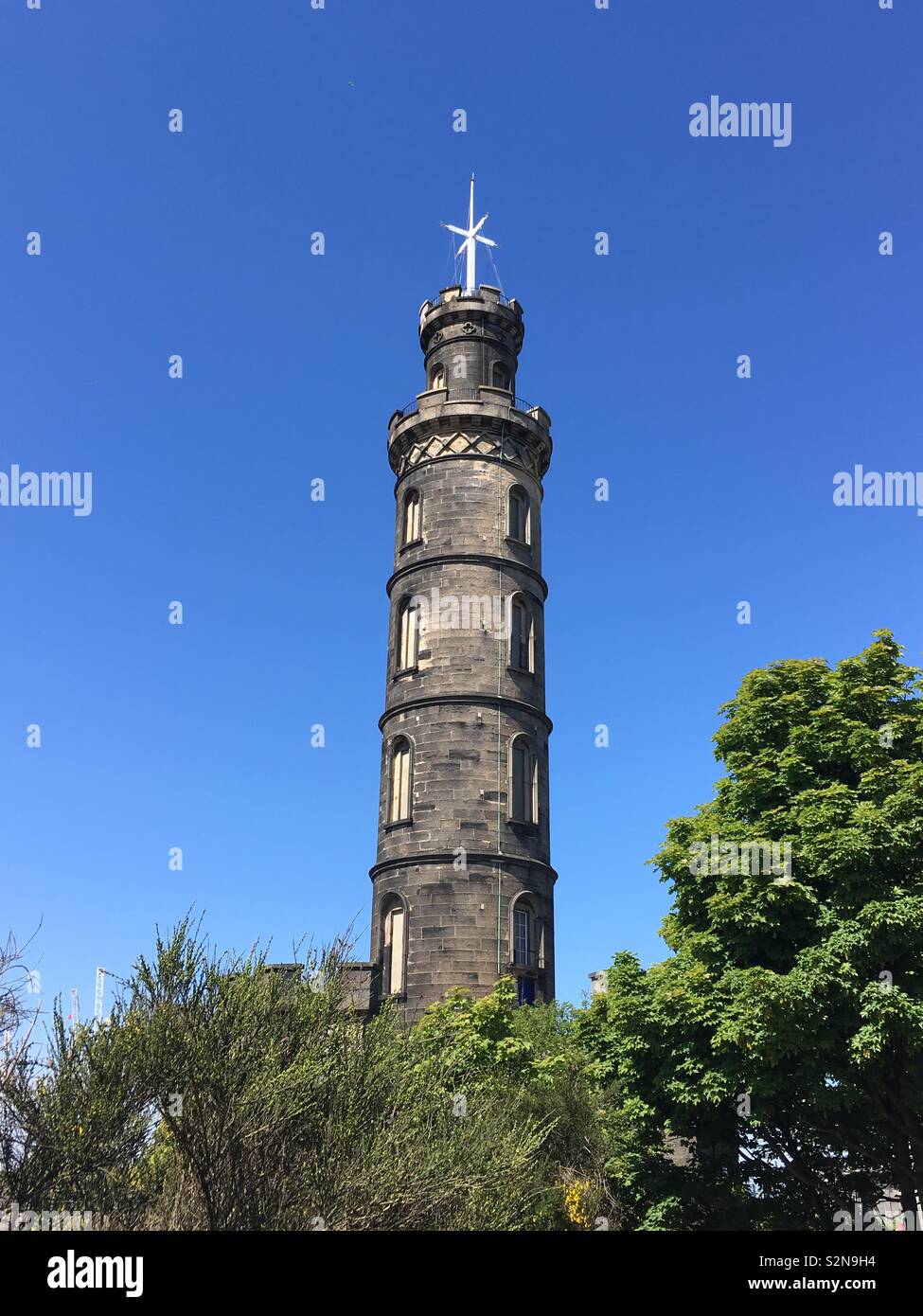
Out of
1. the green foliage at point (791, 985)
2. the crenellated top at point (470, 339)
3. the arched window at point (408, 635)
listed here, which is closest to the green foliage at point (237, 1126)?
the green foliage at point (791, 985)

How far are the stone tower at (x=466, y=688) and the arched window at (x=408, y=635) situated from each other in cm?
6

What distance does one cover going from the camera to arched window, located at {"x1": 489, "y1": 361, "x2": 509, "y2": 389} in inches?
1625

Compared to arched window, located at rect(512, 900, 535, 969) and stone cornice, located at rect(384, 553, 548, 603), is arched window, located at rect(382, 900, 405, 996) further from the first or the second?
stone cornice, located at rect(384, 553, 548, 603)

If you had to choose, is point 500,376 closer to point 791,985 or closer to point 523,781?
point 523,781

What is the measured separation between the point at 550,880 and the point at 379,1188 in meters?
21.1

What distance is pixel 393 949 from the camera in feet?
111

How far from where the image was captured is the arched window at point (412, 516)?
127 feet

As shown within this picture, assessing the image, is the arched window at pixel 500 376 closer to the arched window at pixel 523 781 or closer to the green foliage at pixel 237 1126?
the arched window at pixel 523 781

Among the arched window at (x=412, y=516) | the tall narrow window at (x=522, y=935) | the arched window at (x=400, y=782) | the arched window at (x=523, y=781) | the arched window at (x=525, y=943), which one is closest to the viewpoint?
the arched window at (x=525, y=943)

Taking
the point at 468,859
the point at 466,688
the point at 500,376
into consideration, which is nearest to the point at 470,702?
the point at 466,688

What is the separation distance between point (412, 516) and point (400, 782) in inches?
381

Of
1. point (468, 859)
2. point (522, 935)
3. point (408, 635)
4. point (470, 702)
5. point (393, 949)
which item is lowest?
point (393, 949)
